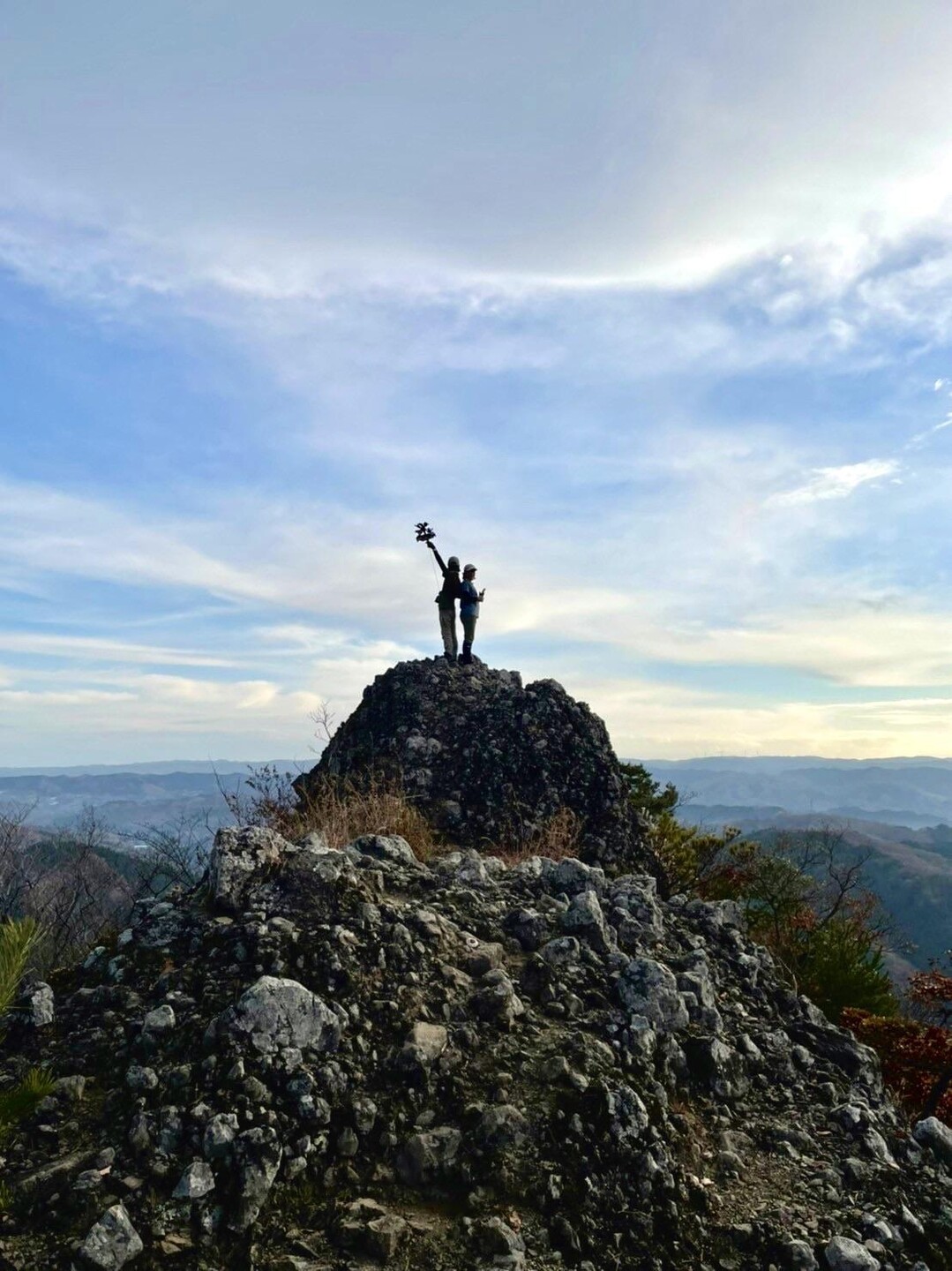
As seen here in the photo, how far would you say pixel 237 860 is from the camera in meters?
6.86

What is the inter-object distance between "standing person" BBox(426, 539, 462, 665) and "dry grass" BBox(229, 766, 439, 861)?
15.1 ft

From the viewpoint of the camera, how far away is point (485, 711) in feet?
55.7

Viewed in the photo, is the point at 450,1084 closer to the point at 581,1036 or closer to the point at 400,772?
the point at 581,1036

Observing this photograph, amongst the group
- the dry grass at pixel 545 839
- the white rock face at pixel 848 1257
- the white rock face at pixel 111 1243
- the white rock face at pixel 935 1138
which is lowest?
the white rock face at pixel 935 1138

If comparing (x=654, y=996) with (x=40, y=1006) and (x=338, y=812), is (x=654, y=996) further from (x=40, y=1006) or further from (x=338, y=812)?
(x=338, y=812)

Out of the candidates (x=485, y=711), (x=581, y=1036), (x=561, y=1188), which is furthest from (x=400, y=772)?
(x=561, y=1188)

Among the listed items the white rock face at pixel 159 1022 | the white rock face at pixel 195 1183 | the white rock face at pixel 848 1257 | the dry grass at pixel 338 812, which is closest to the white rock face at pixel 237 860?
the white rock face at pixel 159 1022

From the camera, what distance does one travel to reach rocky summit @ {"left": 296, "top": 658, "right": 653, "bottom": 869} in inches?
585

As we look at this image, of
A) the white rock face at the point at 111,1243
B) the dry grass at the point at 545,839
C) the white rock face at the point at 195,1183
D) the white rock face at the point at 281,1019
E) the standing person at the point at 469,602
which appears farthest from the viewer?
the standing person at the point at 469,602

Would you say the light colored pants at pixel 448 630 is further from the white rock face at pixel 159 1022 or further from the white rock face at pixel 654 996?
the white rock face at pixel 159 1022

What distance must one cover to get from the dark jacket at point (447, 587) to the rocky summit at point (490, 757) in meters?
1.63

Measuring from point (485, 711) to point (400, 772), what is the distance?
94.9 inches

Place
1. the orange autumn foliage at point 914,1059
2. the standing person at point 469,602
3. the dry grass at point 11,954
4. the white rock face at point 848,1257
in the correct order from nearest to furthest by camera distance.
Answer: the dry grass at point 11,954
the white rock face at point 848,1257
the orange autumn foliage at point 914,1059
the standing person at point 469,602

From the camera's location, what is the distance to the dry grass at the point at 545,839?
1342 cm
